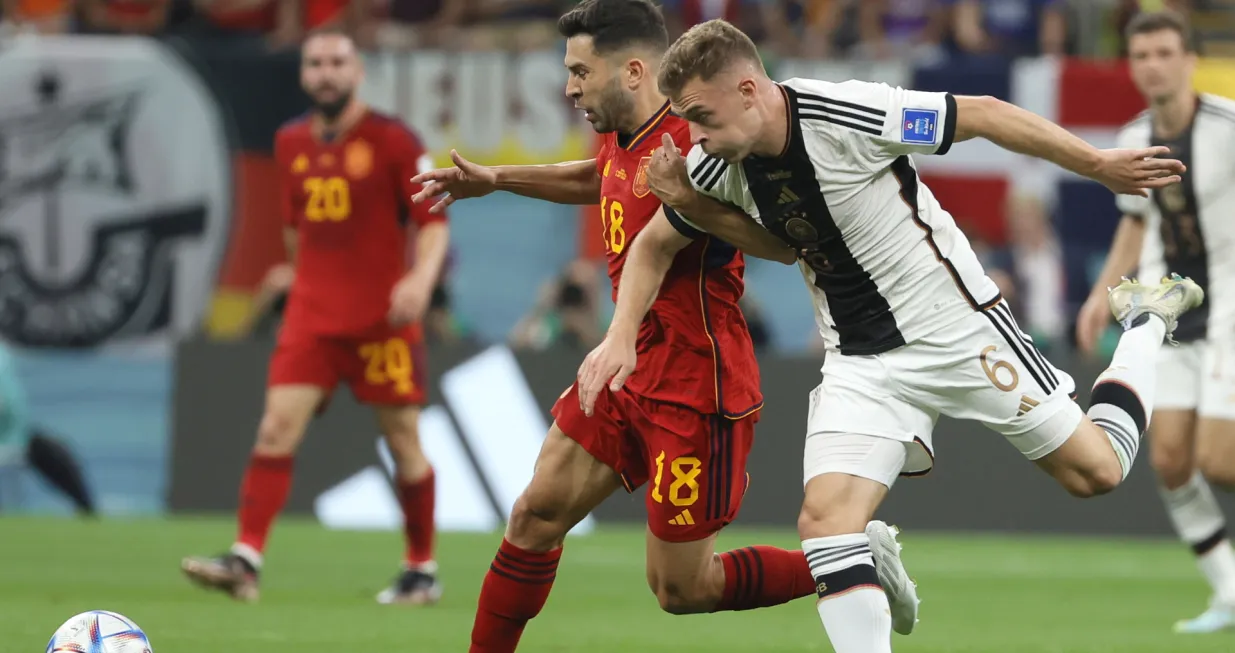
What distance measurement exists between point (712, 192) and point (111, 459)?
9.45 m

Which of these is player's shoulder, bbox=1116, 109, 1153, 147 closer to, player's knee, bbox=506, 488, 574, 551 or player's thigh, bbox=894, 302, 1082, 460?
player's thigh, bbox=894, 302, 1082, 460

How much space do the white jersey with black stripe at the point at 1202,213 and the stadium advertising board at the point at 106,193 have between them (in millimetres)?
8103

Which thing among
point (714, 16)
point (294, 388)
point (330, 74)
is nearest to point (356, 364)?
point (294, 388)

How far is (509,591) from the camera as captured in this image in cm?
537

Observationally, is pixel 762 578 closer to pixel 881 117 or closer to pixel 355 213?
pixel 881 117

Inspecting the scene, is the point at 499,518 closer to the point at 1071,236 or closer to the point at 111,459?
the point at 111,459

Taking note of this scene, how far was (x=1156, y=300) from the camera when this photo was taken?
593cm

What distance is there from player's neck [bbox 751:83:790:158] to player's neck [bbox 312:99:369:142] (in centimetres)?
400

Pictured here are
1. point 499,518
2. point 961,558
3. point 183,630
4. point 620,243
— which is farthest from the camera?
point 499,518

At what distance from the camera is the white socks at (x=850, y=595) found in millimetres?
4707

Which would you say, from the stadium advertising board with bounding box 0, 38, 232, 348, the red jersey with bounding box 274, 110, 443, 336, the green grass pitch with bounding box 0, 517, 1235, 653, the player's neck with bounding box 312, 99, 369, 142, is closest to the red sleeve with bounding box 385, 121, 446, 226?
the red jersey with bounding box 274, 110, 443, 336

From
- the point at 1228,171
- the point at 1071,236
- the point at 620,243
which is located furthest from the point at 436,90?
the point at 620,243

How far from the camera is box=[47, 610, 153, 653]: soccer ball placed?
16.4 ft

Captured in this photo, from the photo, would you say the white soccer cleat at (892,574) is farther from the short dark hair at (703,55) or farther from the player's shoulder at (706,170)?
the short dark hair at (703,55)
